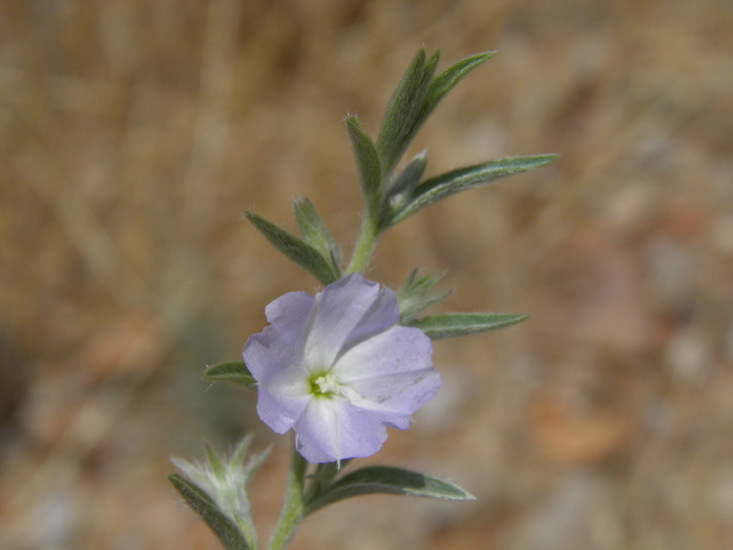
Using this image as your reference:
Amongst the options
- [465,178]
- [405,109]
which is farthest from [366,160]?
[465,178]

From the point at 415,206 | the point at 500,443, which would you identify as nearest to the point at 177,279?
the point at 500,443

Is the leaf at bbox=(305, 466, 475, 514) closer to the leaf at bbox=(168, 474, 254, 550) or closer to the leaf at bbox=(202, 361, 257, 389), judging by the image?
the leaf at bbox=(168, 474, 254, 550)

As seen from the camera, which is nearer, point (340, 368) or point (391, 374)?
point (391, 374)

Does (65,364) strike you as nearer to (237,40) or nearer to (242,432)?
(242,432)

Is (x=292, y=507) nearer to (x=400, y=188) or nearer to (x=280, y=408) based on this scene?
(x=280, y=408)

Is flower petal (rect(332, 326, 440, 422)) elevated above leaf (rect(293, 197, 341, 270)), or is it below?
below

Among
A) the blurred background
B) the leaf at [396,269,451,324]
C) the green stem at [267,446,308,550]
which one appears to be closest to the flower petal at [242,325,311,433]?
the green stem at [267,446,308,550]
